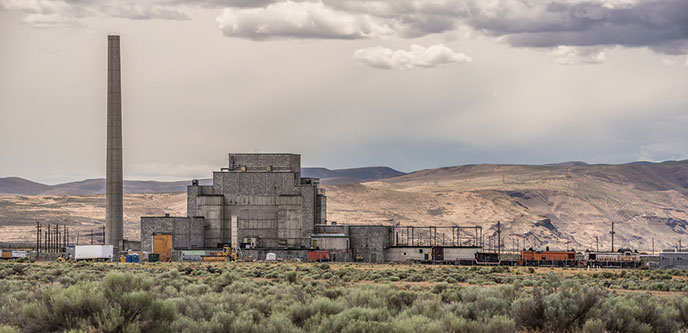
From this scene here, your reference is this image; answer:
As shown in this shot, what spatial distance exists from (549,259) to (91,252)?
52417 millimetres

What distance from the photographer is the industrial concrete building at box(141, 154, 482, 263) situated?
332 ft

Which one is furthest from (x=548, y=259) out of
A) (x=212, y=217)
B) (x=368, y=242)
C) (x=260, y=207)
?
(x=212, y=217)

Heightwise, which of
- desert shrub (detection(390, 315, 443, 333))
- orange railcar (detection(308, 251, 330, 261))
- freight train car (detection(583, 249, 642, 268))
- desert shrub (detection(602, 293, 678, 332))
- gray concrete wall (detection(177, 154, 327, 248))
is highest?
gray concrete wall (detection(177, 154, 327, 248))

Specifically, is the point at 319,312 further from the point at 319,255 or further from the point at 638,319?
the point at 319,255

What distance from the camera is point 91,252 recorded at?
323 ft

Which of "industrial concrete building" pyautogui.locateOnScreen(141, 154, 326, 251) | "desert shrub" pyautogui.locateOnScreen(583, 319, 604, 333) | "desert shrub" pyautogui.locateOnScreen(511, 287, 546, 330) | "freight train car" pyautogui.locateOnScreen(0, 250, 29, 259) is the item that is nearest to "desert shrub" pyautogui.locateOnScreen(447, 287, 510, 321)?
"desert shrub" pyautogui.locateOnScreen(511, 287, 546, 330)

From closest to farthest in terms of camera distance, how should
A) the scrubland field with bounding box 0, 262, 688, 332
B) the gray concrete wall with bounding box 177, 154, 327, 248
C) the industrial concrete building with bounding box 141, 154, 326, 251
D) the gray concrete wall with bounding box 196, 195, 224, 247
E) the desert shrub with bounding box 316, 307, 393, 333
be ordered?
1. the desert shrub with bounding box 316, 307, 393, 333
2. the scrubland field with bounding box 0, 262, 688, 332
3. the industrial concrete building with bounding box 141, 154, 326, 251
4. the gray concrete wall with bounding box 177, 154, 327, 248
5. the gray concrete wall with bounding box 196, 195, 224, 247

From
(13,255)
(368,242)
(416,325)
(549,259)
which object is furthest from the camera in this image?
(13,255)

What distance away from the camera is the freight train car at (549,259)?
322 ft

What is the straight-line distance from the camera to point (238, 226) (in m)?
107

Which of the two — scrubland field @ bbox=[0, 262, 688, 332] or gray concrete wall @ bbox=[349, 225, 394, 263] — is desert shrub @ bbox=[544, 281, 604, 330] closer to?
scrubland field @ bbox=[0, 262, 688, 332]

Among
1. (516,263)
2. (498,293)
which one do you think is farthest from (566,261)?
(498,293)

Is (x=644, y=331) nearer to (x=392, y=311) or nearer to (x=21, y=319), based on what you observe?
(x=392, y=311)

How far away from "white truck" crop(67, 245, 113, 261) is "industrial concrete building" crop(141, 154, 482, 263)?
4.40 m
